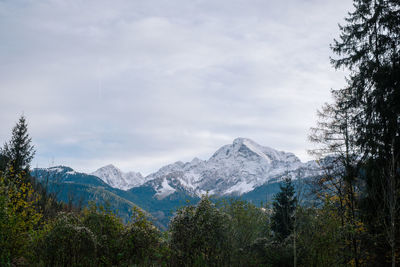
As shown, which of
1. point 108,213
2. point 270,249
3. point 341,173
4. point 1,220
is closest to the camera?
point 1,220

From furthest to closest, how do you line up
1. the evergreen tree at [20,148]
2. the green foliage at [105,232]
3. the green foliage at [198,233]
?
1. the evergreen tree at [20,148]
2. the green foliage at [105,232]
3. the green foliage at [198,233]

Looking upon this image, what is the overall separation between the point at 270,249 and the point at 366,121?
9293 mm

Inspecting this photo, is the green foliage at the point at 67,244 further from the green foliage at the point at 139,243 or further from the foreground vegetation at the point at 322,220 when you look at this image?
the green foliage at the point at 139,243

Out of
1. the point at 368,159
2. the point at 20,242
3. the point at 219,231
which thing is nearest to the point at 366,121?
the point at 368,159

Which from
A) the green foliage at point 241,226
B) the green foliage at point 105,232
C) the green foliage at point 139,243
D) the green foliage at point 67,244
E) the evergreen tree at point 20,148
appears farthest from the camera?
the evergreen tree at point 20,148

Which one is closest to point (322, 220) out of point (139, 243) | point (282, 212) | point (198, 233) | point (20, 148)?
point (198, 233)

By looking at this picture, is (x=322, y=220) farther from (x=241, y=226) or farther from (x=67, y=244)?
(x=67, y=244)

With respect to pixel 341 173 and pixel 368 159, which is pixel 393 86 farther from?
pixel 341 173

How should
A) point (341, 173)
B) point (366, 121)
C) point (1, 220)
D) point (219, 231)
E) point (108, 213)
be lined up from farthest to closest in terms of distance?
point (341, 173) → point (366, 121) → point (108, 213) → point (219, 231) → point (1, 220)

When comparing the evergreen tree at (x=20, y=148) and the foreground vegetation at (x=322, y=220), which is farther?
the evergreen tree at (x=20, y=148)

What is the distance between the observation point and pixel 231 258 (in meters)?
12.4

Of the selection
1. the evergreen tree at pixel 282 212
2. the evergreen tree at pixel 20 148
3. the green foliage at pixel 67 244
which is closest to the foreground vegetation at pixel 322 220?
the green foliage at pixel 67 244

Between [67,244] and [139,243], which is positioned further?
[67,244]

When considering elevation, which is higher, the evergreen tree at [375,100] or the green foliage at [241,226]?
the evergreen tree at [375,100]
